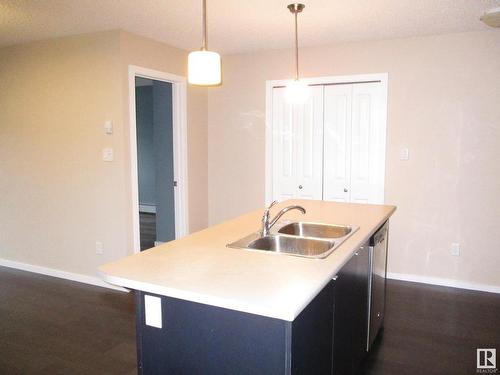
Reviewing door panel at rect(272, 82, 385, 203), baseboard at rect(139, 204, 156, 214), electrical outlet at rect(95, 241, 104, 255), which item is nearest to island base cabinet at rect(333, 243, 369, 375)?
door panel at rect(272, 82, 385, 203)

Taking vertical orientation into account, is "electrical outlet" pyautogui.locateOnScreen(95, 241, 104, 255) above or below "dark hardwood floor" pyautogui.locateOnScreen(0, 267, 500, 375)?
above

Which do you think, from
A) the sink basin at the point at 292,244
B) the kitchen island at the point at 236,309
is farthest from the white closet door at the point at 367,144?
the kitchen island at the point at 236,309

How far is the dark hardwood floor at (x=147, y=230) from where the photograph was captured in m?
5.63

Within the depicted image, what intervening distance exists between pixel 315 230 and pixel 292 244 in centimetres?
39

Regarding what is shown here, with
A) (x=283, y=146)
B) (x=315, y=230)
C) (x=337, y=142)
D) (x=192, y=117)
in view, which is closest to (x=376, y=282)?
(x=315, y=230)

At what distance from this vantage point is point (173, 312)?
1586mm

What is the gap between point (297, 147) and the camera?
14.8ft

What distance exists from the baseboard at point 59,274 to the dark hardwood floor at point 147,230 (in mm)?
1292

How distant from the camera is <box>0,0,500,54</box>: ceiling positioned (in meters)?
3.00

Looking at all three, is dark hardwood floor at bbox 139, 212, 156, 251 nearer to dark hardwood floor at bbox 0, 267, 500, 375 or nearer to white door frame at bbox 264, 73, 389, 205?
dark hardwood floor at bbox 0, 267, 500, 375

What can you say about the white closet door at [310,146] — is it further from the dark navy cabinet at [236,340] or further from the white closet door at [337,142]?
the dark navy cabinet at [236,340]

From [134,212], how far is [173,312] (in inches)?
95.3

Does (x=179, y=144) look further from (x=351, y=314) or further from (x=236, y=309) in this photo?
(x=236, y=309)

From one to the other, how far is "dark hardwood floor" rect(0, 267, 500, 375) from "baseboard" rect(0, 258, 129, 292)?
81 millimetres
